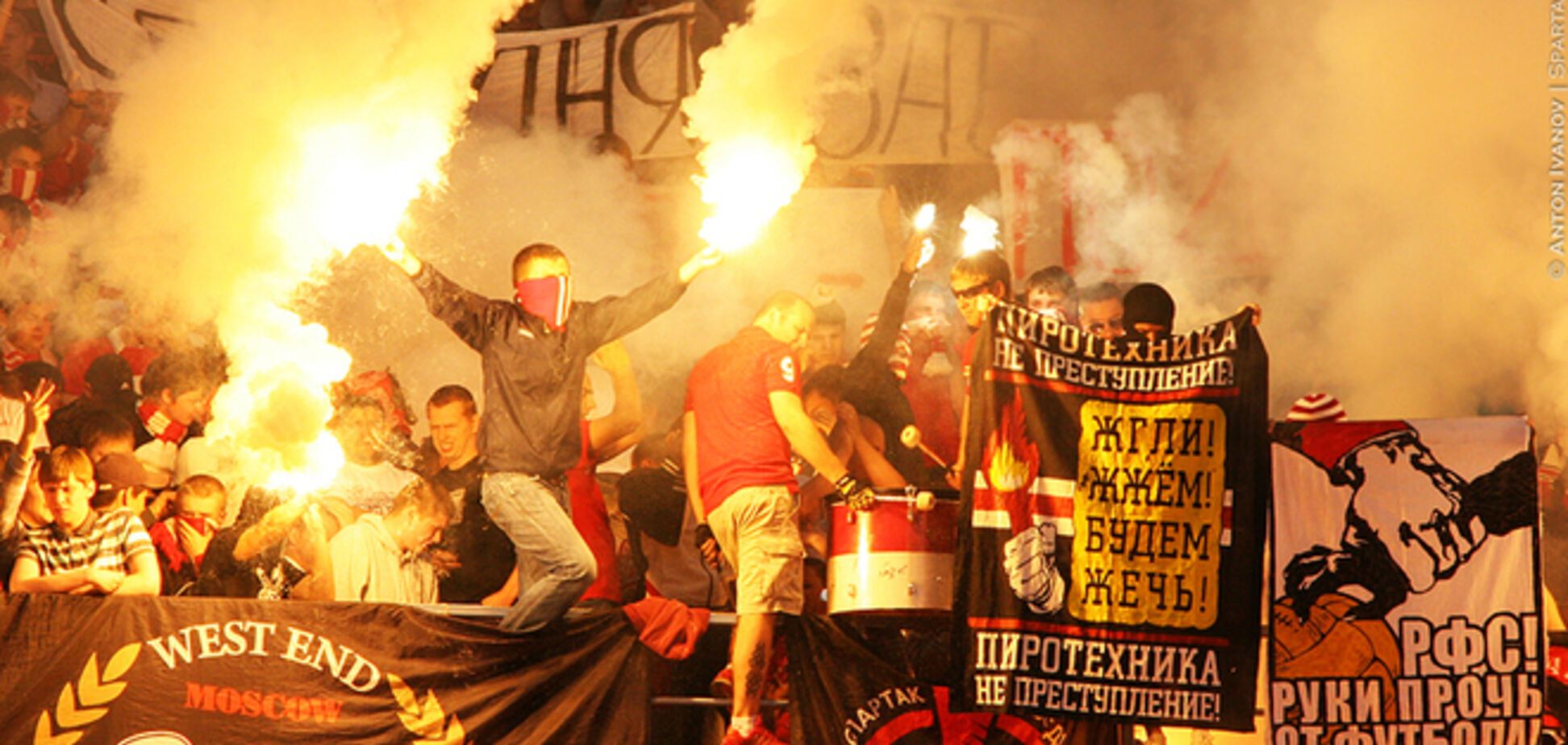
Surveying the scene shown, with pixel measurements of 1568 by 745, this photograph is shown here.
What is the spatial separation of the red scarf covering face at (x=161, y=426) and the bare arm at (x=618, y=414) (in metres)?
1.75

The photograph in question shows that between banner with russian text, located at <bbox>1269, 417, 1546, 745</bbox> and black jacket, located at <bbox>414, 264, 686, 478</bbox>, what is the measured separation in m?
2.84

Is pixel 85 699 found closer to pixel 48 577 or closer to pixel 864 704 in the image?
pixel 48 577

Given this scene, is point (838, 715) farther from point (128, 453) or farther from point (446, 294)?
point (128, 453)

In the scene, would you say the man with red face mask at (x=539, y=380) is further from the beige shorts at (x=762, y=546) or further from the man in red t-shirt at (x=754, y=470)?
the beige shorts at (x=762, y=546)

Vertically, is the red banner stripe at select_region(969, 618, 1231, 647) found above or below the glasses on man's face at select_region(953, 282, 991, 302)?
below

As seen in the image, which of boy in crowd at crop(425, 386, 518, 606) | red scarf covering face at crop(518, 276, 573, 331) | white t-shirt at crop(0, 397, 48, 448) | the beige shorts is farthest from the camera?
red scarf covering face at crop(518, 276, 573, 331)

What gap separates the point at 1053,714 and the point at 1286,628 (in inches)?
37.8

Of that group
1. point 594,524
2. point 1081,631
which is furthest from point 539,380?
point 1081,631

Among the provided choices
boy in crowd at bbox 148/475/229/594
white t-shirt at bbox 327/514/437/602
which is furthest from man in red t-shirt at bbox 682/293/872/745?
boy in crowd at bbox 148/475/229/594

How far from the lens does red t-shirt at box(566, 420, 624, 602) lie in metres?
6.94

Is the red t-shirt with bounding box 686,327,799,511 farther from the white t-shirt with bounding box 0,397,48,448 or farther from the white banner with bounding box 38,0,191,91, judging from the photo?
the white banner with bounding box 38,0,191,91

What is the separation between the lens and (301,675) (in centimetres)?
636

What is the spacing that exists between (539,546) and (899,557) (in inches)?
57.5

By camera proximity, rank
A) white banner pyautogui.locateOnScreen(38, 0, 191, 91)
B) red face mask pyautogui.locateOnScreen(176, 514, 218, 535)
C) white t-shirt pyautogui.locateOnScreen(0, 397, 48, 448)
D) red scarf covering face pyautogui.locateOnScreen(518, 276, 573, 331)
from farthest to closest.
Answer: white banner pyautogui.locateOnScreen(38, 0, 191, 91) < red scarf covering face pyautogui.locateOnScreen(518, 276, 573, 331) < white t-shirt pyautogui.locateOnScreen(0, 397, 48, 448) < red face mask pyautogui.locateOnScreen(176, 514, 218, 535)
